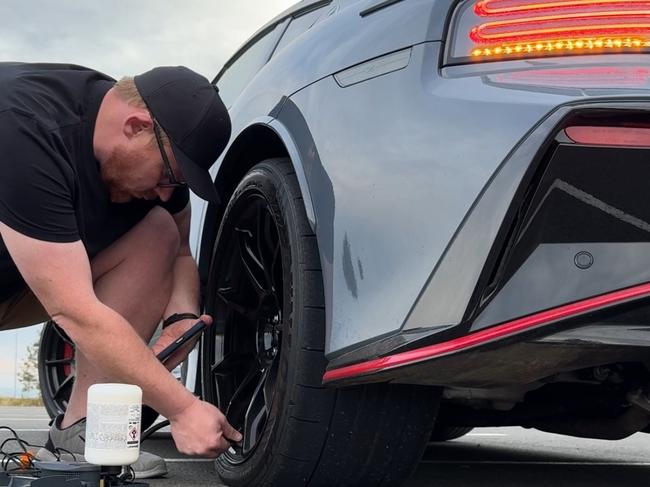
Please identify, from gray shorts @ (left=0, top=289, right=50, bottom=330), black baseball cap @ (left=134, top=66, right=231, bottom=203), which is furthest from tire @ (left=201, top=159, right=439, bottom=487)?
gray shorts @ (left=0, top=289, right=50, bottom=330)

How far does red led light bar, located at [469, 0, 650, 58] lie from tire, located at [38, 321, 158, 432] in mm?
2914

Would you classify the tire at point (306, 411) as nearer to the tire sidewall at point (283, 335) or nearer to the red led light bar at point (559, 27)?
the tire sidewall at point (283, 335)

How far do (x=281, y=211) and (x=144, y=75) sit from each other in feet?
1.83

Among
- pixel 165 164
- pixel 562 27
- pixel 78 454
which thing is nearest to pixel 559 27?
pixel 562 27

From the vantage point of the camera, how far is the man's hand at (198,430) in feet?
5.99

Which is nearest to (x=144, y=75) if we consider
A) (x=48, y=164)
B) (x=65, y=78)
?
(x=65, y=78)

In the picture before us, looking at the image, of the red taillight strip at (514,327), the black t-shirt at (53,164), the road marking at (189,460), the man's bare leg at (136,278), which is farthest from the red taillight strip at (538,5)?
the road marking at (189,460)

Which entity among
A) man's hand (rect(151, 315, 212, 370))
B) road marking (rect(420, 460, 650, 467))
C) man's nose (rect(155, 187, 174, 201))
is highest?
man's nose (rect(155, 187, 174, 201))

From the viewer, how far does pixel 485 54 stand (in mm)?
1455

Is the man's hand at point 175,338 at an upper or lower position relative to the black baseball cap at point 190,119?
lower

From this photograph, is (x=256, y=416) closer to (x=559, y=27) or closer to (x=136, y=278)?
(x=136, y=278)

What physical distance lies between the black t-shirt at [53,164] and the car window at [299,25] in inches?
27.0

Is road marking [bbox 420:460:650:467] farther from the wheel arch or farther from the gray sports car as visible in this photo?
the wheel arch

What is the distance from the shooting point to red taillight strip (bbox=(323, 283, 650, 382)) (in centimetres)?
129
